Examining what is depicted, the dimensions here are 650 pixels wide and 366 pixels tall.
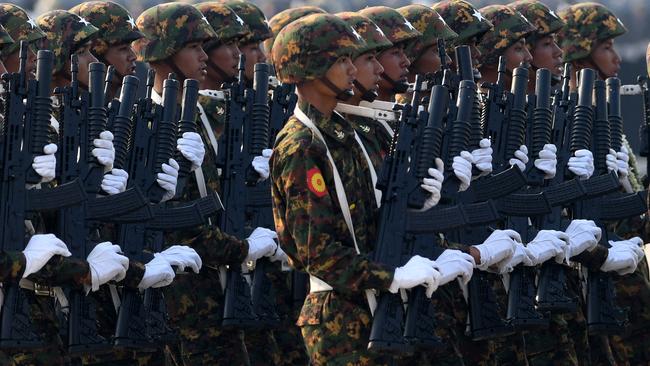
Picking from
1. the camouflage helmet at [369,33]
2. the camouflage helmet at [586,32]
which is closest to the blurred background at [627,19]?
the camouflage helmet at [586,32]

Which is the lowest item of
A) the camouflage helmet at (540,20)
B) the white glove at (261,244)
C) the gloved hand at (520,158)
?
the white glove at (261,244)

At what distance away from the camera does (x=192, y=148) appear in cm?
1153

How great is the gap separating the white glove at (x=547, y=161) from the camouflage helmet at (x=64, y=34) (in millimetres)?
3025

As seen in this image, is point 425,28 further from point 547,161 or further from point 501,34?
point 547,161

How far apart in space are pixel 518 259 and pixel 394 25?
1670 millimetres

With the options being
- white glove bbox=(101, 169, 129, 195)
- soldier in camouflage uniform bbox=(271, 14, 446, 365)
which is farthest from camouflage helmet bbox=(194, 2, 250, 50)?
soldier in camouflage uniform bbox=(271, 14, 446, 365)

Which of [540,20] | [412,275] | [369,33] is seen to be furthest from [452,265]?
[540,20]

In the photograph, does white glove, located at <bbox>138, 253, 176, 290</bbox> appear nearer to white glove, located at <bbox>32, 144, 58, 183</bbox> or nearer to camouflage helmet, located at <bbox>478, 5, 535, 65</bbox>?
white glove, located at <bbox>32, 144, 58, 183</bbox>

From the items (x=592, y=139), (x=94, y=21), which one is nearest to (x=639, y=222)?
(x=592, y=139)

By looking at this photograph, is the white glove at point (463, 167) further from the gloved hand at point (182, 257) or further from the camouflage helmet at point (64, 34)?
the camouflage helmet at point (64, 34)

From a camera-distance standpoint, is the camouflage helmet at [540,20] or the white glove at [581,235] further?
the camouflage helmet at [540,20]

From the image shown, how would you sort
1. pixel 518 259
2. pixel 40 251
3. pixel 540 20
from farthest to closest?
1. pixel 540 20
2. pixel 518 259
3. pixel 40 251

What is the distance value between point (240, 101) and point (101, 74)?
1.63m

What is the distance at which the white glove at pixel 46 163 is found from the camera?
9703 millimetres
